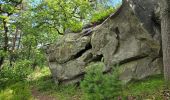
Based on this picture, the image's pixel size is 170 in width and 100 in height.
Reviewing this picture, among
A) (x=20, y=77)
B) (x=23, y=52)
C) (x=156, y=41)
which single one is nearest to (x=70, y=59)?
(x=20, y=77)

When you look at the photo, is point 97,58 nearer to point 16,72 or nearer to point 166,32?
point 166,32

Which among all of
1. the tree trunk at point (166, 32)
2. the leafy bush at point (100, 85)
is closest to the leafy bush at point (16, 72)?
the leafy bush at point (100, 85)

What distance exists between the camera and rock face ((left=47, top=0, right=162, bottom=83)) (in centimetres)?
1180

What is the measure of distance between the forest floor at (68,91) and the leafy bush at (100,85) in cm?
107

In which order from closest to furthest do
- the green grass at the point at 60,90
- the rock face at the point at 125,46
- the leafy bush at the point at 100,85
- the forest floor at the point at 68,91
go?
the leafy bush at the point at 100,85, the forest floor at the point at 68,91, the rock face at the point at 125,46, the green grass at the point at 60,90

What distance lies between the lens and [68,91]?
46.2ft

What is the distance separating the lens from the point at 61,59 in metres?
15.8

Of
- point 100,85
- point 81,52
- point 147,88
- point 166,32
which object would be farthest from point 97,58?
point 100,85

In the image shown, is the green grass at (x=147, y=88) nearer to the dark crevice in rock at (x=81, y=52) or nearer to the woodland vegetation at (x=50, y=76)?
the woodland vegetation at (x=50, y=76)

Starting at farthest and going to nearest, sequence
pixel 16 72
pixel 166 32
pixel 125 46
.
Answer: pixel 16 72, pixel 125 46, pixel 166 32

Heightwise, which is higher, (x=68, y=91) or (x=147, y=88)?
(x=147, y=88)

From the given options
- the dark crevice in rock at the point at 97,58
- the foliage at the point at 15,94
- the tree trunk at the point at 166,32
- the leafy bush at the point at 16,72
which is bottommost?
the leafy bush at the point at 16,72

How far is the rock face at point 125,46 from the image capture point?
11797mm

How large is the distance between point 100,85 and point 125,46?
4.92 metres
